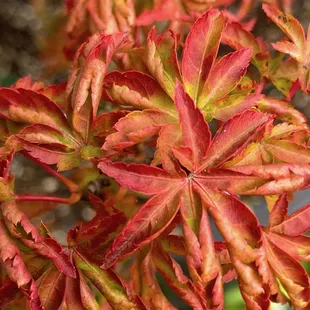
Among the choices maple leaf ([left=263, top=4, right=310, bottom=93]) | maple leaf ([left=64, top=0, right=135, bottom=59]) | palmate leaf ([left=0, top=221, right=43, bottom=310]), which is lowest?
palmate leaf ([left=0, top=221, right=43, bottom=310])

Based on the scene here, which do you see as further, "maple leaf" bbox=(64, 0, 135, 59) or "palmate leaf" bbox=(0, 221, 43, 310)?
"maple leaf" bbox=(64, 0, 135, 59)

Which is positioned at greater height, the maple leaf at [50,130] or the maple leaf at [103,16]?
the maple leaf at [103,16]

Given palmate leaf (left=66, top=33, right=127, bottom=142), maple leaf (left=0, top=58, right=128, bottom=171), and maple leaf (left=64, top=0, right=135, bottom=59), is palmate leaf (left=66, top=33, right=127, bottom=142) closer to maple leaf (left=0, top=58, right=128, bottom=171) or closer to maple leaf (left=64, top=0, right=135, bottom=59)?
maple leaf (left=0, top=58, right=128, bottom=171)

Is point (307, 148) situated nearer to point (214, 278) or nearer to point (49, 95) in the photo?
point (214, 278)

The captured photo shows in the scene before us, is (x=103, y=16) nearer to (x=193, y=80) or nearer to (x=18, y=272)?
(x=193, y=80)

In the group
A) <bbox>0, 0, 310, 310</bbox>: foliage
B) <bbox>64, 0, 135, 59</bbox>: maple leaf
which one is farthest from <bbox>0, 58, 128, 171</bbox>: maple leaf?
<bbox>64, 0, 135, 59</bbox>: maple leaf

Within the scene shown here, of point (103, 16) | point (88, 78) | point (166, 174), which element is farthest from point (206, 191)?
point (103, 16)

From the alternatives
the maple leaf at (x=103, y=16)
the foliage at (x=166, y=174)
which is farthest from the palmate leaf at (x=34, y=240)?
the maple leaf at (x=103, y=16)

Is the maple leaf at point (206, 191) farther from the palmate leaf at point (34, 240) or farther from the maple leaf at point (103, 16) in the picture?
the maple leaf at point (103, 16)

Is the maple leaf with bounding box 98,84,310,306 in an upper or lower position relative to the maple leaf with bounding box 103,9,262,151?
lower
